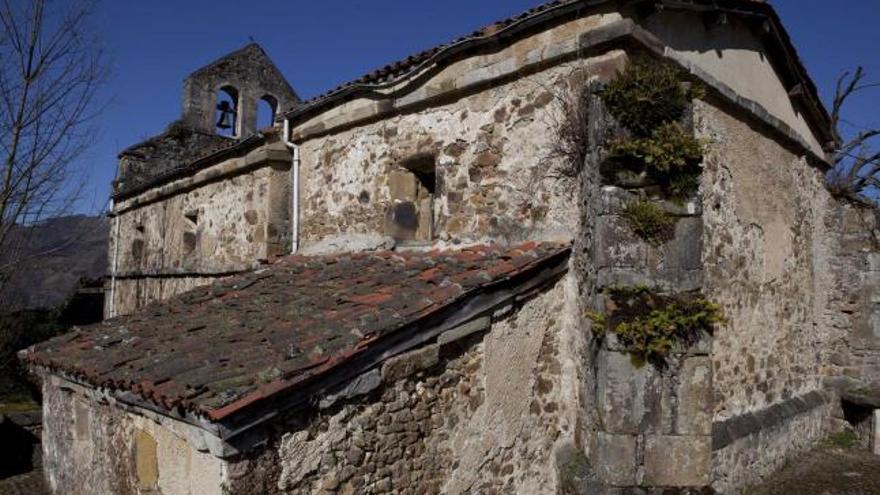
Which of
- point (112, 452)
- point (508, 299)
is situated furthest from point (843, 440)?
point (112, 452)

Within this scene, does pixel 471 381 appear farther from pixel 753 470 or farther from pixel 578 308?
pixel 753 470

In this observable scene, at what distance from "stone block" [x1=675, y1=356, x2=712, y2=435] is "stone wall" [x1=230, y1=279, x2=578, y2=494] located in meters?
0.93

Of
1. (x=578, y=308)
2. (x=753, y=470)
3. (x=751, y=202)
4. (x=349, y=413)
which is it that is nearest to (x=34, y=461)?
(x=349, y=413)

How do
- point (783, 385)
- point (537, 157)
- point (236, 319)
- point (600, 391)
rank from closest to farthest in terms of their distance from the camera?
point (600, 391)
point (236, 319)
point (537, 157)
point (783, 385)

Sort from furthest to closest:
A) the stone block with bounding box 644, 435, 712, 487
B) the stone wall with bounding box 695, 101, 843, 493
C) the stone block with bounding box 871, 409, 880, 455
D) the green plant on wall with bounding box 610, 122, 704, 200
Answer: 1. the stone block with bounding box 871, 409, 880, 455
2. the stone wall with bounding box 695, 101, 843, 493
3. the green plant on wall with bounding box 610, 122, 704, 200
4. the stone block with bounding box 644, 435, 712, 487

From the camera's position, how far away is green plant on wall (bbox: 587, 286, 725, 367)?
167 inches

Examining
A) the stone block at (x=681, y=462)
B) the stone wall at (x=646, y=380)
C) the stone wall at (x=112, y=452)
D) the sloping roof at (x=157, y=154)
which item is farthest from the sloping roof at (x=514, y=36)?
the sloping roof at (x=157, y=154)

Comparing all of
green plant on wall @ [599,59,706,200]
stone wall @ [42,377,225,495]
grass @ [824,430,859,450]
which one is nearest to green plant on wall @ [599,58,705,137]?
green plant on wall @ [599,59,706,200]

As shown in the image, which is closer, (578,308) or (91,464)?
(578,308)

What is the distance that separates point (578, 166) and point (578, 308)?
3.91 ft

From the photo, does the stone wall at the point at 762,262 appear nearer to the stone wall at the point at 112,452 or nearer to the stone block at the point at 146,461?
the stone wall at the point at 112,452

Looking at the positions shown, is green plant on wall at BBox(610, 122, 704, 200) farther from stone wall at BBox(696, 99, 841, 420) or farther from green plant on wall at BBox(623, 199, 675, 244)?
stone wall at BBox(696, 99, 841, 420)

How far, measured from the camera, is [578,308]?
4.96 m

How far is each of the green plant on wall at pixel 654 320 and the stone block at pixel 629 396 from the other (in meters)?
0.08
